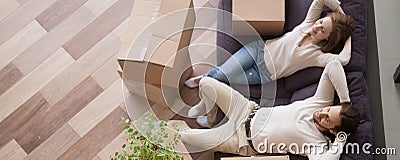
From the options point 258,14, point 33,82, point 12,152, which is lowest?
point 12,152

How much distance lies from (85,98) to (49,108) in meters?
0.17

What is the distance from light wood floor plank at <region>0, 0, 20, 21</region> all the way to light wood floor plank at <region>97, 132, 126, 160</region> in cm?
84

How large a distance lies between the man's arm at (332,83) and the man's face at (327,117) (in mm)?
55

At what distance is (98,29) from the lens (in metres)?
2.44

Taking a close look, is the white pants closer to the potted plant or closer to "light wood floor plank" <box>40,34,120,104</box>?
the potted plant

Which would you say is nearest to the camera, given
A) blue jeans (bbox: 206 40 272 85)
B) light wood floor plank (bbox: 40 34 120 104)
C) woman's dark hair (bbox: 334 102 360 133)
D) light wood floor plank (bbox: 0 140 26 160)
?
woman's dark hair (bbox: 334 102 360 133)

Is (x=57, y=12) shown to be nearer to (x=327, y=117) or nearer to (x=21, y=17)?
(x=21, y=17)

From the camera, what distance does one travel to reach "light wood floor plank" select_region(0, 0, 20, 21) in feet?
8.09

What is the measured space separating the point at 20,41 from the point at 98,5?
A: 16.1 inches

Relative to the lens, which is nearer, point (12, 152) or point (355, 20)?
point (355, 20)

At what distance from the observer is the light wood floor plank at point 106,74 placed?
2352 mm

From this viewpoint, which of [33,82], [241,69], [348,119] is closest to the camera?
[348,119]

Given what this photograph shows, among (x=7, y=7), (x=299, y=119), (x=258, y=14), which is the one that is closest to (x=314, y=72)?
(x=299, y=119)

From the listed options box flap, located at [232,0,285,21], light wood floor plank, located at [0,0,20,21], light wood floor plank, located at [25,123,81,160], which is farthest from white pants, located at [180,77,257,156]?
light wood floor plank, located at [0,0,20,21]
